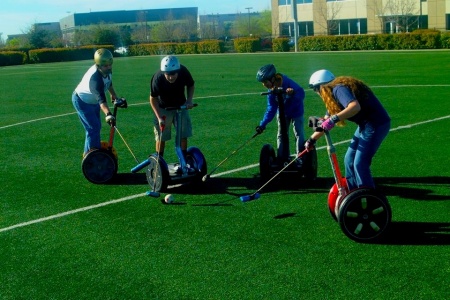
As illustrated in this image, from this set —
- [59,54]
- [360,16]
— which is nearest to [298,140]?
[59,54]

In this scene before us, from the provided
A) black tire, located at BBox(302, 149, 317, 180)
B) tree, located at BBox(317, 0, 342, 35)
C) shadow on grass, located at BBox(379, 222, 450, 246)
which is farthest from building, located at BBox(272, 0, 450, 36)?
shadow on grass, located at BBox(379, 222, 450, 246)

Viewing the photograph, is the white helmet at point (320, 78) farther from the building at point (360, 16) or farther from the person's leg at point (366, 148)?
the building at point (360, 16)

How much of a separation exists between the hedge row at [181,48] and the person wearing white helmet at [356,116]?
192 feet

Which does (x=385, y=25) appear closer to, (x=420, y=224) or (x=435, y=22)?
(x=435, y=22)

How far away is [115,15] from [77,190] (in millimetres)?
134820

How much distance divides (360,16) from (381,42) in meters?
26.0

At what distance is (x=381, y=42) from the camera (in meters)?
52.2

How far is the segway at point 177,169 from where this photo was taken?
9453mm

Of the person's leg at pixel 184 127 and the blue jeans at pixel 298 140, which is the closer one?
the blue jeans at pixel 298 140

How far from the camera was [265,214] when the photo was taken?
27.3ft

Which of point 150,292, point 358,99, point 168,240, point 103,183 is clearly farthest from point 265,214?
point 103,183

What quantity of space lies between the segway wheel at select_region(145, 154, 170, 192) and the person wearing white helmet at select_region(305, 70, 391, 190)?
2.81 meters

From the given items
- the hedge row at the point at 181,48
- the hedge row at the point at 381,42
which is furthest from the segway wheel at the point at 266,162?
the hedge row at the point at 181,48

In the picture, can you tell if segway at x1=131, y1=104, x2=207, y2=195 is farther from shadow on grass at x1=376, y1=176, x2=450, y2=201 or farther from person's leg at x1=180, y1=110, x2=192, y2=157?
shadow on grass at x1=376, y1=176, x2=450, y2=201
